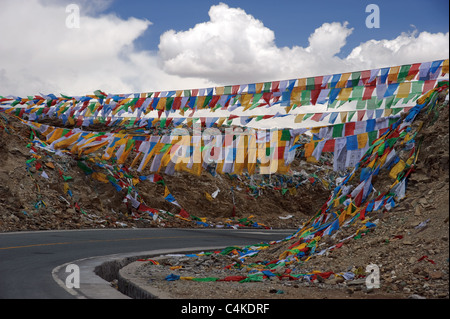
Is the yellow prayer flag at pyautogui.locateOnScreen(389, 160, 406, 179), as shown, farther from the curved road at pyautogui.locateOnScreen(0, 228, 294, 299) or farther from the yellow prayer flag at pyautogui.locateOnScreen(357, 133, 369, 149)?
the curved road at pyautogui.locateOnScreen(0, 228, 294, 299)

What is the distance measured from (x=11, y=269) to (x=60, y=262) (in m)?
1.44

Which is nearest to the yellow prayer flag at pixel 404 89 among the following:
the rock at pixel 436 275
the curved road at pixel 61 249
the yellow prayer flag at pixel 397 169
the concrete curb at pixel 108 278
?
the yellow prayer flag at pixel 397 169

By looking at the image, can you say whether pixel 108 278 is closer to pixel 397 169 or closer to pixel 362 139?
Answer: pixel 397 169

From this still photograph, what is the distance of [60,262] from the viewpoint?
11.0 m

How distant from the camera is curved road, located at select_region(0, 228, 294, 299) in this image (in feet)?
25.7

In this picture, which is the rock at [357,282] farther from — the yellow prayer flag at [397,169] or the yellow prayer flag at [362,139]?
the yellow prayer flag at [362,139]

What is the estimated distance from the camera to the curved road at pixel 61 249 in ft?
25.7

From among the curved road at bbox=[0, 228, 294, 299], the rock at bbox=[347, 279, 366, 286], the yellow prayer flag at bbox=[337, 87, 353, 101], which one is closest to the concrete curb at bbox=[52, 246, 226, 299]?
the curved road at bbox=[0, 228, 294, 299]

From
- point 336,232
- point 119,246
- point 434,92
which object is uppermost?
point 434,92

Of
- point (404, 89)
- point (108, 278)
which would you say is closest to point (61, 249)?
point (108, 278)

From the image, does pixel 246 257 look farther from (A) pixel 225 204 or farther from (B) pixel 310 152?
(A) pixel 225 204
